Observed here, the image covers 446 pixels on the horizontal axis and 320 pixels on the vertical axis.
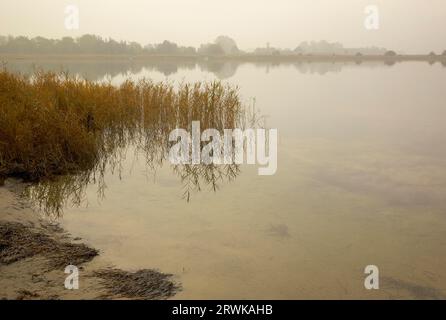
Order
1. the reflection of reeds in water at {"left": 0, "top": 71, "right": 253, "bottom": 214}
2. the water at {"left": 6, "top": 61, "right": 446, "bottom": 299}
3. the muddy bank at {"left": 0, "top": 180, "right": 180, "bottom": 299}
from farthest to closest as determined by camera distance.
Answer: the reflection of reeds in water at {"left": 0, "top": 71, "right": 253, "bottom": 214}
the water at {"left": 6, "top": 61, "right": 446, "bottom": 299}
the muddy bank at {"left": 0, "top": 180, "right": 180, "bottom": 299}

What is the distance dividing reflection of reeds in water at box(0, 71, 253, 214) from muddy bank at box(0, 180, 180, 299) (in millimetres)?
936

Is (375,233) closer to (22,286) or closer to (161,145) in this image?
(22,286)

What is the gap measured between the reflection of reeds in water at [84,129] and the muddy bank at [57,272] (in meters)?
0.94

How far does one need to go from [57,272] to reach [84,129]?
3564mm

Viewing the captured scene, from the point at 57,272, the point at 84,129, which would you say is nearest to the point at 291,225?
the point at 57,272

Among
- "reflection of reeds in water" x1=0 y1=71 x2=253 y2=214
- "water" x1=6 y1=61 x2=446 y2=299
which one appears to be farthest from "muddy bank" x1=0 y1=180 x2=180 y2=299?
"reflection of reeds in water" x1=0 y1=71 x2=253 y2=214

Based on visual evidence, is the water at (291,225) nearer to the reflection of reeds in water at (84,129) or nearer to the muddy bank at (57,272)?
the muddy bank at (57,272)

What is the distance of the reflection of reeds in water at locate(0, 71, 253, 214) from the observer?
5.70 metres

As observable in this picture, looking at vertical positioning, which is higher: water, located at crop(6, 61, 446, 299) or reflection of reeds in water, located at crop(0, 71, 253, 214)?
reflection of reeds in water, located at crop(0, 71, 253, 214)

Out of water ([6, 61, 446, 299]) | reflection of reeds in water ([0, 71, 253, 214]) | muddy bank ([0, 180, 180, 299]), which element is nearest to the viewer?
muddy bank ([0, 180, 180, 299])

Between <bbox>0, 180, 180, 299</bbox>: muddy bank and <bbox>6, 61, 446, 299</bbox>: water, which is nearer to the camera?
<bbox>0, 180, 180, 299</bbox>: muddy bank

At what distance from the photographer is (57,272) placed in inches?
132

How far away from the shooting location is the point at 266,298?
3133mm

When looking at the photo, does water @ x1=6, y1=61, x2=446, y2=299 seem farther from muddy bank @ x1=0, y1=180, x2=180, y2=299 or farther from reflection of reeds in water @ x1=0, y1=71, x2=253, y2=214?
reflection of reeds in water @ x1=0, y1=71, x2=253, y2=214
